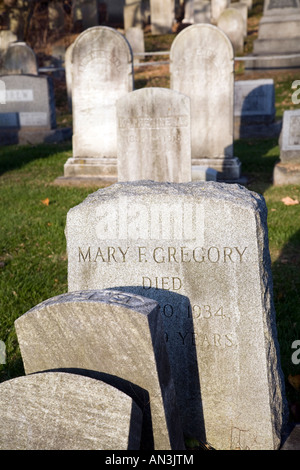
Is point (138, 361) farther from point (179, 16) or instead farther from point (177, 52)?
point (179, 16)

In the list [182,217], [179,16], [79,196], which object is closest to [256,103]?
[79,196]

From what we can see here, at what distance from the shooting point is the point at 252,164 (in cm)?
936

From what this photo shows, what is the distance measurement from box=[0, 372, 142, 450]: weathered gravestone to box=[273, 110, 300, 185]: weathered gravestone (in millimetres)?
6202

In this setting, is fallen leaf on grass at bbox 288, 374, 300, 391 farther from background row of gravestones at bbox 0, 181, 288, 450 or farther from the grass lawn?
background row of gravestones at bbox 0, 181, 288, 450

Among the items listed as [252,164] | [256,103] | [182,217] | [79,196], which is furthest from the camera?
[256,103]

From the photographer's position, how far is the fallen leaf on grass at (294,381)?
3.12m

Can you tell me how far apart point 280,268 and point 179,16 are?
28.2m

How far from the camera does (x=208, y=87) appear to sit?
8047mm

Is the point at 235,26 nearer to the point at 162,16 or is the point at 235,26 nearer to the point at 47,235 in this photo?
the point at 162,16

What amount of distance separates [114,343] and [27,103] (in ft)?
33.4

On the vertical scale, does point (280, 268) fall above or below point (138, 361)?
below

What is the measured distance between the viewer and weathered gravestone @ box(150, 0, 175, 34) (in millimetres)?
25188

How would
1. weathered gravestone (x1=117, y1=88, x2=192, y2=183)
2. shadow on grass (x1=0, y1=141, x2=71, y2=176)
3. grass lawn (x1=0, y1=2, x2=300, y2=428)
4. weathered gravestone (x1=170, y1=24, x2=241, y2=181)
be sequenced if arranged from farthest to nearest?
shadow on grass (x1=0, y1=141, x2=71, y2=176) < weathered gravestone (x1=170, y1=24, x2=241, y2=181) < weathered gravestone (x1=117, y1=88, x2=192, y2=183) < grass lawn (x1=0, y1=2, x2=300, y2=428)

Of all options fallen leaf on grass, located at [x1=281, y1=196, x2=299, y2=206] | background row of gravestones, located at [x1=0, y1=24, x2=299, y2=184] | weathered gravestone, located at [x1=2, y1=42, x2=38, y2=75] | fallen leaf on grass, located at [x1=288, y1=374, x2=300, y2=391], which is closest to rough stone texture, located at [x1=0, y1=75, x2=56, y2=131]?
background row of gravestones, located at [x1=0, y1=24, x2=299, y2=184]
